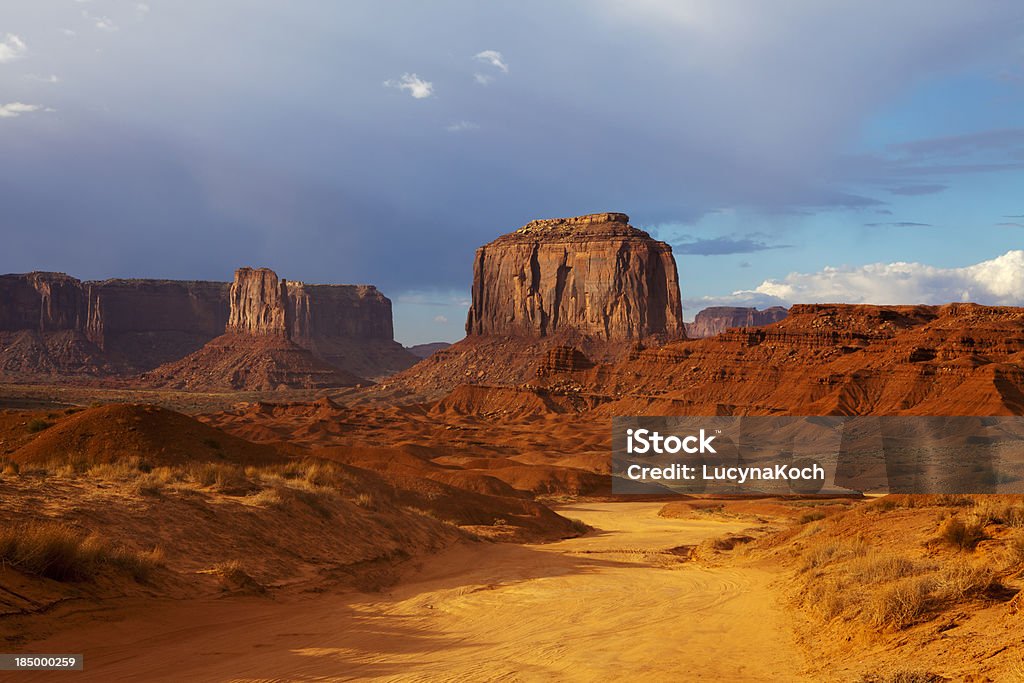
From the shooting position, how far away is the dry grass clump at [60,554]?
37.6 feet

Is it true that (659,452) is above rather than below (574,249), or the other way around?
below

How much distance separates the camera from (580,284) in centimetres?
13325

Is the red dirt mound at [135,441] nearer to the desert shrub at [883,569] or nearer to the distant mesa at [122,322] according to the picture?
the desert shrub at [883,569]

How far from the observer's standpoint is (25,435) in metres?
29.4

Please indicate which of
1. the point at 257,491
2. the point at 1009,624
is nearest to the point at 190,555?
the point at 257,491

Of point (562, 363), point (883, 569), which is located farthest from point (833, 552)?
point (562, 363)

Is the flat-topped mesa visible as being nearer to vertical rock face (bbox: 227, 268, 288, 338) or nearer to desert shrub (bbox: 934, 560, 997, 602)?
vertical rock face (bbox: 227, 268, 288, 338)

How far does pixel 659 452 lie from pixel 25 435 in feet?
156

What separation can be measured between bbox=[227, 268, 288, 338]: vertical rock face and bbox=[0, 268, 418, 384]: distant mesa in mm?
188

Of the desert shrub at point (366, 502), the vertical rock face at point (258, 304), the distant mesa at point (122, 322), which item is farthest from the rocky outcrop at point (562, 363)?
the desert shrub at point (366, 502)

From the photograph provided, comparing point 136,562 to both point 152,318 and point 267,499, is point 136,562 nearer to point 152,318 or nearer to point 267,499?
point 267,499

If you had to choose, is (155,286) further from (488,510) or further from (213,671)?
(213,671)
